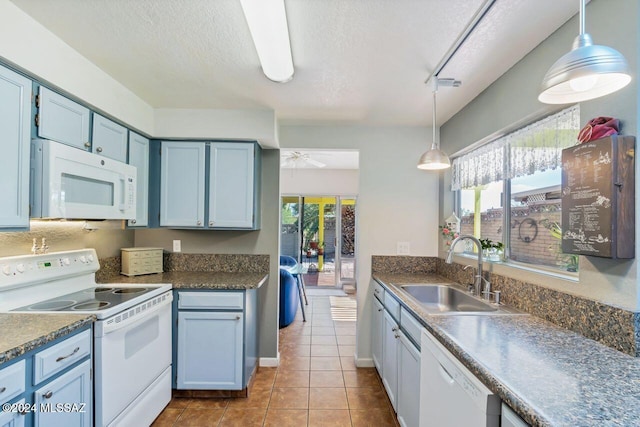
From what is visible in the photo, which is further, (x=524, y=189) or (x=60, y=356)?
(x=524, y=189)

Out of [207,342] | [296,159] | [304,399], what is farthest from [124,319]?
[296,159]

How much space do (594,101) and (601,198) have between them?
1.49ft

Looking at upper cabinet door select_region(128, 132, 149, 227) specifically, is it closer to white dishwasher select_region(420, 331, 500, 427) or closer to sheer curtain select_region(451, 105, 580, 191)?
white dishwasher select_region(420, 331, 500, 427)

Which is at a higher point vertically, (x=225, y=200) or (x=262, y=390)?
(x=225, y=200)

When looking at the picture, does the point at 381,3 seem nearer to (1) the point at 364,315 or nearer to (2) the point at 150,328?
(2) the point at 150,328

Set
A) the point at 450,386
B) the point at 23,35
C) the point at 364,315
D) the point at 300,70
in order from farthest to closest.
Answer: the point at 364,315
the point at 300,70
the point at 23,35
the point at 450,386

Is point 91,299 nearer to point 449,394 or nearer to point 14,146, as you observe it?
point 14,146

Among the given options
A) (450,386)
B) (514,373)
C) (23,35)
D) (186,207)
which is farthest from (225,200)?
(514,373)

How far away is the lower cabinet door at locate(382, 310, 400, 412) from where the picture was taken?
2.17 meters

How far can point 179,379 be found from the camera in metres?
2.42

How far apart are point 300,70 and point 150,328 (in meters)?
1.99

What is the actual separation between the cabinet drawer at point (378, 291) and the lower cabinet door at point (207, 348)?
1.19m

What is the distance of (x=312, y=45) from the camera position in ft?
5.57

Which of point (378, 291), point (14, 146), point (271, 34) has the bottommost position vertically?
point (378, 291)
